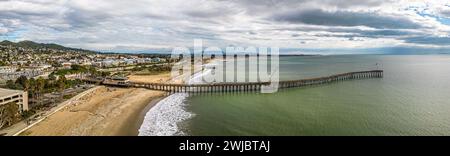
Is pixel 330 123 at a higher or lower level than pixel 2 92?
lower

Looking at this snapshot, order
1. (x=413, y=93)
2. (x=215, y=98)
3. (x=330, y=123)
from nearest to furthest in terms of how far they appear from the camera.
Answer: (x=330, y=123) → (x=215, y=98) → (x=413, y=93)

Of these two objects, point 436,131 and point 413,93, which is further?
point 413,93

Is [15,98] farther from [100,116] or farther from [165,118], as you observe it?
[165,118]
